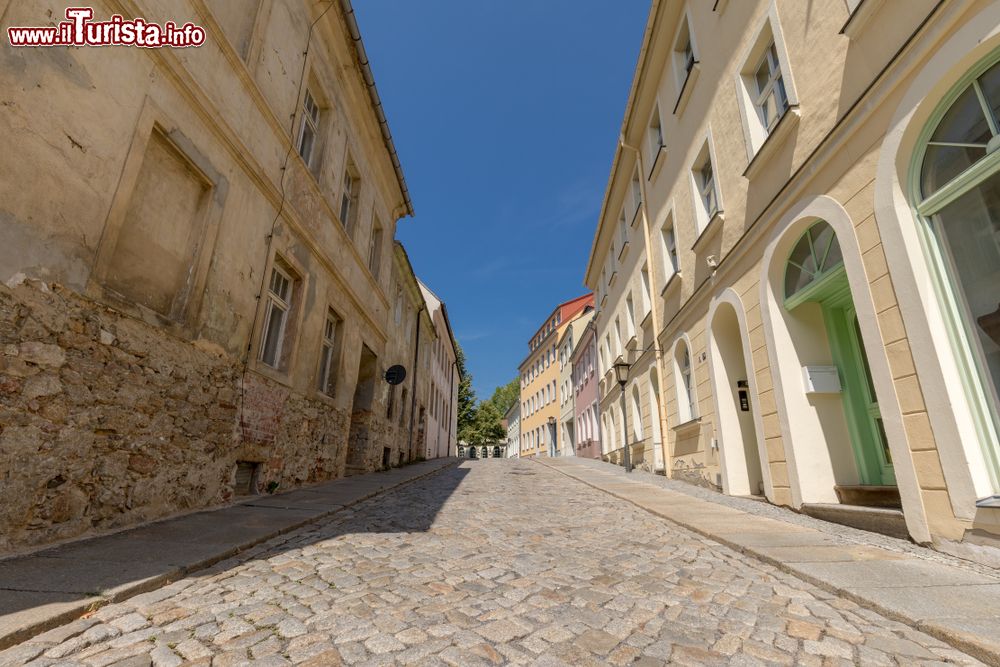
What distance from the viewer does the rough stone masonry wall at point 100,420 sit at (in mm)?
3102

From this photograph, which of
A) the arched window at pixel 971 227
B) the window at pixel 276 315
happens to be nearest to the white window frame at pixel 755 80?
the arched window at pixel 971 227

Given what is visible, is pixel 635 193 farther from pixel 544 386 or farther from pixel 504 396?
pixel 504 396

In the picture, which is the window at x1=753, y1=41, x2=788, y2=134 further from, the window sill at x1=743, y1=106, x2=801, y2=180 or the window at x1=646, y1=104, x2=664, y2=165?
the window at x1=646, y1=104, x2=664, y2=165

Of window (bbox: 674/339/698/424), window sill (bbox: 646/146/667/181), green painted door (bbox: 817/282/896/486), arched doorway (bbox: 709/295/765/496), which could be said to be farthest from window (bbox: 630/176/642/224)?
green painted door (bbox: 817/282/896/486)

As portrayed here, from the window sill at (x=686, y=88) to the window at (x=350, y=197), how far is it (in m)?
7.04

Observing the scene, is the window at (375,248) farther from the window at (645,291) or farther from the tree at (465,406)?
the tree at (465,406)

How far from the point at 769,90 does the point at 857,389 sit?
4227 mm

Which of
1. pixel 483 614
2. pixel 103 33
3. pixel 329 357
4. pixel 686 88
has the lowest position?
pixel 483 614

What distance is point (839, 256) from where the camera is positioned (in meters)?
5.04

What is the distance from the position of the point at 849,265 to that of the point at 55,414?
6742mm

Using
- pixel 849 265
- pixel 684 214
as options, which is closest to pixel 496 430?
pixel 684 214

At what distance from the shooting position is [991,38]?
10.7ft

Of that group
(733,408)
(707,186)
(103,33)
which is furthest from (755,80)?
(103,33)

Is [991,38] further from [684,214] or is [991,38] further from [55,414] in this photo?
[55,414]
